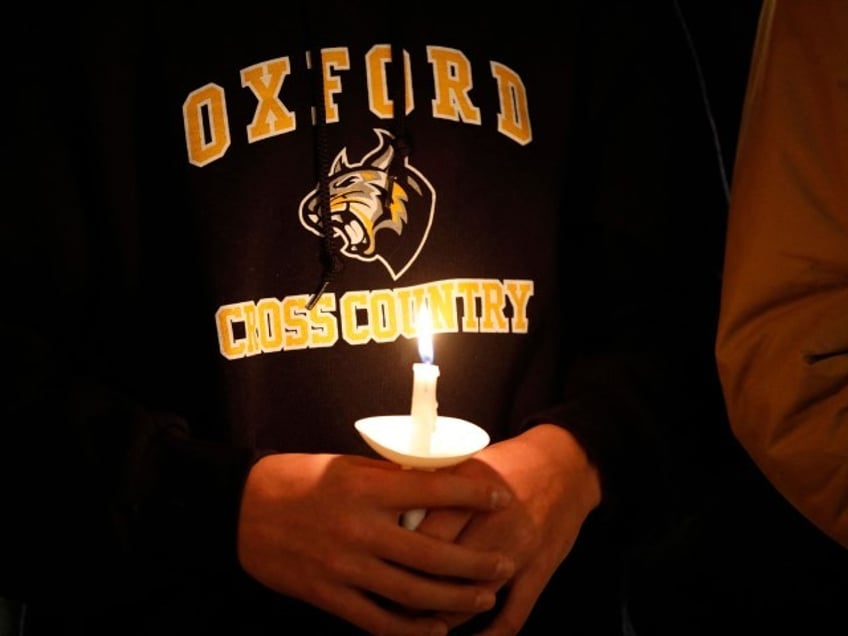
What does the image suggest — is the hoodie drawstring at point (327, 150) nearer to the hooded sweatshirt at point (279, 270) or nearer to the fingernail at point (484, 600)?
the hooded sweatshirt at point (279, 270)

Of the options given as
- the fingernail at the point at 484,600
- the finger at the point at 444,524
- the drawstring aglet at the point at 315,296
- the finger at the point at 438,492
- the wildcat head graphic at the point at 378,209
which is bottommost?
the fingernail at the point at 484,600

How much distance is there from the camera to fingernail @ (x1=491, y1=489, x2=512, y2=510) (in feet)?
2.56

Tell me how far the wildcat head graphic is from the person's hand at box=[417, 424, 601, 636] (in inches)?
9.7

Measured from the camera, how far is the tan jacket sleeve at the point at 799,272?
862 mm

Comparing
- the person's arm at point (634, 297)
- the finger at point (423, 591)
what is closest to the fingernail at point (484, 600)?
the finger at point (423, 591)

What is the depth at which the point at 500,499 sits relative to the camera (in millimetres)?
785

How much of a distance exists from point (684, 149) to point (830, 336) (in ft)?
1.06

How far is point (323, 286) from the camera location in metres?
0.92

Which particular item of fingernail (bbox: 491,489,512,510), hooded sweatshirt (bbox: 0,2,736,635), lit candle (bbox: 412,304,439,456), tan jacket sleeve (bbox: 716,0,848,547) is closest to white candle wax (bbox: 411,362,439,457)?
lit candle (bbox: 412,304,439,456)

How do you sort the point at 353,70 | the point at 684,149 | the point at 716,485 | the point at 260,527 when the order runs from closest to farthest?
the point at 260,527
the point at 353,70
the point at 684,149
the point at 716,485

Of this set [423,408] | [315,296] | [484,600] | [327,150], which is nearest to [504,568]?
[484,600]

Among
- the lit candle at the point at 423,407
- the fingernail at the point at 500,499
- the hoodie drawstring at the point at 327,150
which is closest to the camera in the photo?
the lit candle at the point at 423,407

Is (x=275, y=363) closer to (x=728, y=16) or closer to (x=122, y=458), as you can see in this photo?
(x=122, y=458)

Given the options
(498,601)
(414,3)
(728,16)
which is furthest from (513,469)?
(728,16)
